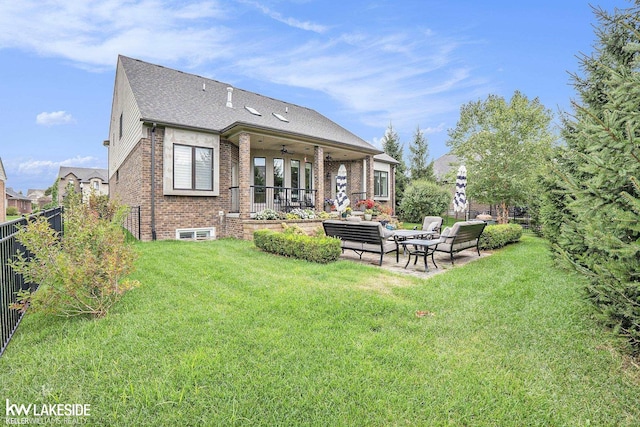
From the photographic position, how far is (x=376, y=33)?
460 inches

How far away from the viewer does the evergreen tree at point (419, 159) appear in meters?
28.2

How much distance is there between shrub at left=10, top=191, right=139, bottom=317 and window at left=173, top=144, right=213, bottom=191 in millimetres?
6835

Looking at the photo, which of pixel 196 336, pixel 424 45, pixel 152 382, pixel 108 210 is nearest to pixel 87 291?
pixel 196 336

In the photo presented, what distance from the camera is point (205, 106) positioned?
13.2 meters

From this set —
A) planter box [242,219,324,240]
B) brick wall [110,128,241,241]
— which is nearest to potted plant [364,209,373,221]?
planter box [242,219,324,240]

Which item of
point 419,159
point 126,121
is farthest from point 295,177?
point 419,159

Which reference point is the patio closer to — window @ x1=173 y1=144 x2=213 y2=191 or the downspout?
window @ x1=173 y1=144 x2=213 y2=191

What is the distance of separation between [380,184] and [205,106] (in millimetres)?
11944

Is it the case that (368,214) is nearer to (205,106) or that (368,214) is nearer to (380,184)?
(380,184)

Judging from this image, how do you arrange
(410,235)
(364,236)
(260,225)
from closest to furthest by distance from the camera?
(364,236) → (410,235) → (260,225)

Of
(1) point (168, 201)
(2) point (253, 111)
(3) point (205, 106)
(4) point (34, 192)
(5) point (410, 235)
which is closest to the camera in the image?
(5) point (410, 235)

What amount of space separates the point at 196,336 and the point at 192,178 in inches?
353

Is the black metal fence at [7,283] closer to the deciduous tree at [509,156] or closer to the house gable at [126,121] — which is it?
the house gable at [126,121]

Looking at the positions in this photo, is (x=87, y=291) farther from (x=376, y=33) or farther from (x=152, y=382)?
(x=376, y=33)
